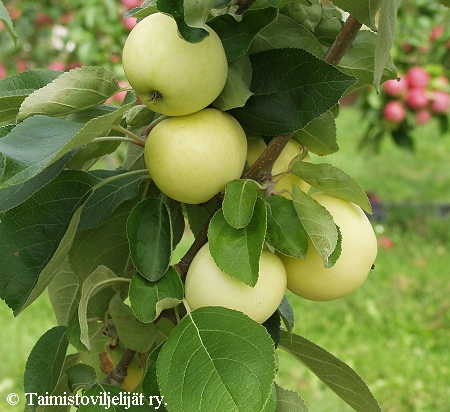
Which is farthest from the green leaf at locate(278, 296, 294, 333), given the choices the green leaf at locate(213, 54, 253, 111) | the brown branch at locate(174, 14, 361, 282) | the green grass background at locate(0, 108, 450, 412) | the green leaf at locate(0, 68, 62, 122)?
the green grass background at locate(0, 108, 450, 412)

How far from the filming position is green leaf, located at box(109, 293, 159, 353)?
0.60 m

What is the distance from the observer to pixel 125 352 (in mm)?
658

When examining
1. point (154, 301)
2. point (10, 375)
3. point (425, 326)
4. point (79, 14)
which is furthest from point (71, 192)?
point (79, 14)

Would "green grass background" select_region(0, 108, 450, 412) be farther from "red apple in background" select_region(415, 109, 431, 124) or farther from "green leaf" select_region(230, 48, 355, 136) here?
"green leaf" select_region(230, 48, 355, 136)

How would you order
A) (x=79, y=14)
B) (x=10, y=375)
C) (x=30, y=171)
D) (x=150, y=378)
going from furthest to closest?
1. (x=79, y=14)
2. (x=10, y=375)
3. (x=150, y=378)
4. (x=30, y=171)

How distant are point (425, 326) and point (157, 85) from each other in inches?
80.0

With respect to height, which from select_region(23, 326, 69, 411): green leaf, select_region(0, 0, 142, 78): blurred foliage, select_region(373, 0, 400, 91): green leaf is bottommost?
select_region(0, 0, 142, 78): blurred foliage

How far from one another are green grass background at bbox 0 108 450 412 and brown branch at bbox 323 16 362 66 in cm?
148

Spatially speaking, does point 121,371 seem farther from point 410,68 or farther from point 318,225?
point 410,68

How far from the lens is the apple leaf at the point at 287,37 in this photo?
1.87 ft

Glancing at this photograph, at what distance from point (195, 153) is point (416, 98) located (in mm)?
2209

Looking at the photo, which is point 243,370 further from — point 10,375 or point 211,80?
point 10,375

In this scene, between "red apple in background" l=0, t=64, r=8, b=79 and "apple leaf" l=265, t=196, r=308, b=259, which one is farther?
"red apple in background" l=0, t=64, r=8, b=79

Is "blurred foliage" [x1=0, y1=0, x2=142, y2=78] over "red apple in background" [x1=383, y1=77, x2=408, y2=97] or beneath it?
beneath
